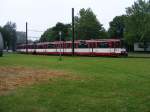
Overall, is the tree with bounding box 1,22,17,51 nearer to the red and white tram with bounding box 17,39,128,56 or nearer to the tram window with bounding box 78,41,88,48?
the red and white tram with bounding box 17,39,128,56

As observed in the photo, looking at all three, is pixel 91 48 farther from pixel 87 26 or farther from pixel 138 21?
pixel 87 26

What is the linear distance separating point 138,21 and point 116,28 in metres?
39.1

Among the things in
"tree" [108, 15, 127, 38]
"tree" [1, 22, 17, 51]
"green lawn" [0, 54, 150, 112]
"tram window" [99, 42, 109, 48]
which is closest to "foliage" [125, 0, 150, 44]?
"tram window" [99, 42, 109, 48]

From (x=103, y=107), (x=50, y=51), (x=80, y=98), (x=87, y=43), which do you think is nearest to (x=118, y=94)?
(x=80, y=98)

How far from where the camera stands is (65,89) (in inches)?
499

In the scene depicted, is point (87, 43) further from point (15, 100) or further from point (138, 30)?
point (15, 100)

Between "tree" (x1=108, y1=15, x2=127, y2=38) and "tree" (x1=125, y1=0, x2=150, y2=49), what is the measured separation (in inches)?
1191

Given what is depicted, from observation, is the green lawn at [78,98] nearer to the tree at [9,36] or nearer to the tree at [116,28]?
the tree at [9,36]

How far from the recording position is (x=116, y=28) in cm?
12669

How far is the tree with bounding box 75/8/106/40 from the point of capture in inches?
3728

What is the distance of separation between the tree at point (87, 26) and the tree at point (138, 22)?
931cm

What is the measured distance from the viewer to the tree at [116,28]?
12328cm

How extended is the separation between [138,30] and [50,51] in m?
23.4

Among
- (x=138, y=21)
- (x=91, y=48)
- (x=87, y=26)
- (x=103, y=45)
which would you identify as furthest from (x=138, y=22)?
(x=103, y=45)
